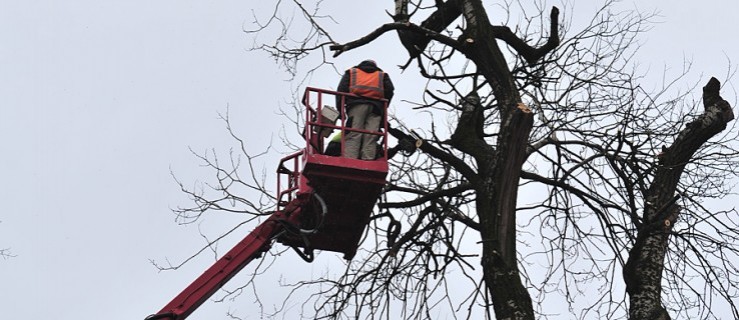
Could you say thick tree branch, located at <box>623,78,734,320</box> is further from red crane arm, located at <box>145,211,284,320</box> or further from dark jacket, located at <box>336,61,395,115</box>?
red crane arm, located at <box>145,211,284,320</box>

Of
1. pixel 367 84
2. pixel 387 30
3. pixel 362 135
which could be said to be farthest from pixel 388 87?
pixel 387 30

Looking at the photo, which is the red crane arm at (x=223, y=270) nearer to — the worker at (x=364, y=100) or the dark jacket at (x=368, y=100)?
the worker at (x=364, y=100)

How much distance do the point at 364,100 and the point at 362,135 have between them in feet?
1.23

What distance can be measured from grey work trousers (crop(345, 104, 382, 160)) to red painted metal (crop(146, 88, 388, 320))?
0.12 m

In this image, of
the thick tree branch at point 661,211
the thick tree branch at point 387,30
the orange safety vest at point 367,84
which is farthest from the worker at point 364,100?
the thick tree branch at point 661,211

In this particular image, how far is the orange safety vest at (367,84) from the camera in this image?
434 inches

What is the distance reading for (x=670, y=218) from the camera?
9648 millimetres

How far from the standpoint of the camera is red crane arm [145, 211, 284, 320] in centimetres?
1074

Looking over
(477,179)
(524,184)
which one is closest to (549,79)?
(524,184)

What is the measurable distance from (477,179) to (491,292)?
112 centimetres

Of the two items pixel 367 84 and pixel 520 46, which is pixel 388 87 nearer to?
pixel 367 84

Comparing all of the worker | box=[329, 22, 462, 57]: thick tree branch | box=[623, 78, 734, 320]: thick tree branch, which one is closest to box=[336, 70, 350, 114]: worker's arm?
the worker

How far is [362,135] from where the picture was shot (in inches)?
425

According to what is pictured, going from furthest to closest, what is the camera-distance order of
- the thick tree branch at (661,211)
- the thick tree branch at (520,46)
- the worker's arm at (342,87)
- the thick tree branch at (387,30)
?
the worker's arm at (342,87)
the thick tree branch at (520,46)
the thick tree branch at (387,30)
the thick tree branch at (661,211)
